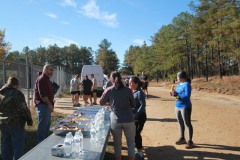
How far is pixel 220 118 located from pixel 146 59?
227 feet

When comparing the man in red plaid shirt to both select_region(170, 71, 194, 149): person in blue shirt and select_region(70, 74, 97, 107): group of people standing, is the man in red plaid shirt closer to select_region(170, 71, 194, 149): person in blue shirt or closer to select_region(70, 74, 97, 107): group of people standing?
select_region(170, 71, 194, 149): person in blue shirt

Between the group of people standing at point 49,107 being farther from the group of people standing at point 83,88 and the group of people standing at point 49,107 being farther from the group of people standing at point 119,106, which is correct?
the group of people standing at point 83,88

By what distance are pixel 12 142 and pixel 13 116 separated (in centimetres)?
53

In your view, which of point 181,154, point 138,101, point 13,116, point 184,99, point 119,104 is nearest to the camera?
point 13,116

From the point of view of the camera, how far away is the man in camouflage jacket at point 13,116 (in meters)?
5.70

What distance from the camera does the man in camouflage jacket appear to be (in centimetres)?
570

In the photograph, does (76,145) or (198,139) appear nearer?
(76,145)

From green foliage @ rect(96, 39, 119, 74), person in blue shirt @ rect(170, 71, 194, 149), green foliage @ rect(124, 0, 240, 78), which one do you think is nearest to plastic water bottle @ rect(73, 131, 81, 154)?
person in blue shirt @ rect(170, 71, 194, 149)

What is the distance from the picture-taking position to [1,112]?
5.78 metres

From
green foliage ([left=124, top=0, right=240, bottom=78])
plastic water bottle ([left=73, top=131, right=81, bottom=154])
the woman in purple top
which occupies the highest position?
green foliage ([left=124, top=0, right=240, bottom=78])

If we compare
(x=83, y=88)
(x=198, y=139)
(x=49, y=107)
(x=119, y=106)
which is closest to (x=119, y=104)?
(x=119, y=106)

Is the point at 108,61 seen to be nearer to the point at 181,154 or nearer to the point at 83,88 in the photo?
the point at 83,88

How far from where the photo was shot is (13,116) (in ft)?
18.9

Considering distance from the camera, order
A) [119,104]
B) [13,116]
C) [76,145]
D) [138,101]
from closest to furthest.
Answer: [76,145] < [13,116] < [119,104] < [138,101]
